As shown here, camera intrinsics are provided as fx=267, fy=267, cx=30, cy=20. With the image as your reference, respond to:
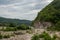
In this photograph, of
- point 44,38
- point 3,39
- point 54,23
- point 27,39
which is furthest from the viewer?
point 54,23

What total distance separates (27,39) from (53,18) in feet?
120

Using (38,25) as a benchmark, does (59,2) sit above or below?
above

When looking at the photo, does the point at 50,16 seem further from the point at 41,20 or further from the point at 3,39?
the point at 3,39

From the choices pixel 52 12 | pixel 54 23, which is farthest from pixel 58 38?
pixel 52 12

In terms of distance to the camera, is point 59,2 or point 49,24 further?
point 59,2

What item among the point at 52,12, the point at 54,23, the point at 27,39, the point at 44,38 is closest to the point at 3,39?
the point at 27,39

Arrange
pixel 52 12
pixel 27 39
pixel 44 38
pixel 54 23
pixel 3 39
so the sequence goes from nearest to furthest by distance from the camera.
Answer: pixel 44 38
pixel 27 39
pixel 3 39
pixel 54 23
pixel 52 12

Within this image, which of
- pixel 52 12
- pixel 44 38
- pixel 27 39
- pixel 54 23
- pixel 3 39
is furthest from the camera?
pixel 52 12

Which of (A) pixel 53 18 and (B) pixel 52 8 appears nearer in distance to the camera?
(A) pixel 53 18

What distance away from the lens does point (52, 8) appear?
7525 centimetres

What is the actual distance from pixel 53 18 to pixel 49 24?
75.6 inches

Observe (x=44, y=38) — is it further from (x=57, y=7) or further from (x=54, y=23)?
(x=57, y=7)

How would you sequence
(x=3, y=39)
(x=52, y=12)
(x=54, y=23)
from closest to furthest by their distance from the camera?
(x=3, y=39) → (x=54, y=23) → (x=52, y=12)

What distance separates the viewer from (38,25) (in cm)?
7556
